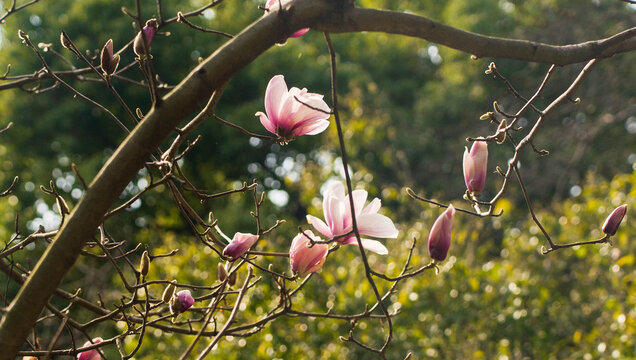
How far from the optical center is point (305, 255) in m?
0.94

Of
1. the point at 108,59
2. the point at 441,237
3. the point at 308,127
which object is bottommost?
the point at 441,237

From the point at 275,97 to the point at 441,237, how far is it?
0.30 m

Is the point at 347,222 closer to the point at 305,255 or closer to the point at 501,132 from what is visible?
the point at 305,255

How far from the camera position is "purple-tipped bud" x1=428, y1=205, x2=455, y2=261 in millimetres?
856

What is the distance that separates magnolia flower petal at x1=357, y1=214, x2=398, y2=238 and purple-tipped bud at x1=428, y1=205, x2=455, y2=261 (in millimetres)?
73

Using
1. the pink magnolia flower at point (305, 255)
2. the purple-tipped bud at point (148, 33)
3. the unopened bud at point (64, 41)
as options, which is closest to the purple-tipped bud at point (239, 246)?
the pink magnolia flower at point (305, 255)

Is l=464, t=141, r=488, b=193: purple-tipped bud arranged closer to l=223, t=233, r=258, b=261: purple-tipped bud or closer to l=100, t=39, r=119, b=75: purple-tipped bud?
l=223, t=233, r=258, b=261: purple-tipped bud

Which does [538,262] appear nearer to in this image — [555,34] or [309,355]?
[309,355]

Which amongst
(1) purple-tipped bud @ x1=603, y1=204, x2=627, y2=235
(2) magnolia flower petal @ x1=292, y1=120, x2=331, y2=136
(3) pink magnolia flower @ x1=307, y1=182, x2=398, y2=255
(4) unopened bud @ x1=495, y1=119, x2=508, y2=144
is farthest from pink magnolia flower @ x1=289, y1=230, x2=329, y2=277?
(1) purple-tipped bud @ x1=603, y1=204, x2=627, y2=235

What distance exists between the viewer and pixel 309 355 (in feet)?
8.84

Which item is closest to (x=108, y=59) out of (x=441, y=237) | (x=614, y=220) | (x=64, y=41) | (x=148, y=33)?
(x=148, y=33)

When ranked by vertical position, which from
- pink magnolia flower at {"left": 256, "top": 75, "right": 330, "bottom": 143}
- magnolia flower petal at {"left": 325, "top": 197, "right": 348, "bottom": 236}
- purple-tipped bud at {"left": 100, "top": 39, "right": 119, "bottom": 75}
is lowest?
magnolia flower petal at {"left": 325, "top": 197, "right": 348, "bottom": 236}

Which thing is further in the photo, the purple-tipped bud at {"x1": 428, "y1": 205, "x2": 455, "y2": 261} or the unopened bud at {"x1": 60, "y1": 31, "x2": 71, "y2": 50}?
the unopened bud at {"x1": 60, "y1": 31, "x2": 71, "y2": 50}

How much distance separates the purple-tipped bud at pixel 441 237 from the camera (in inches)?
33.7
